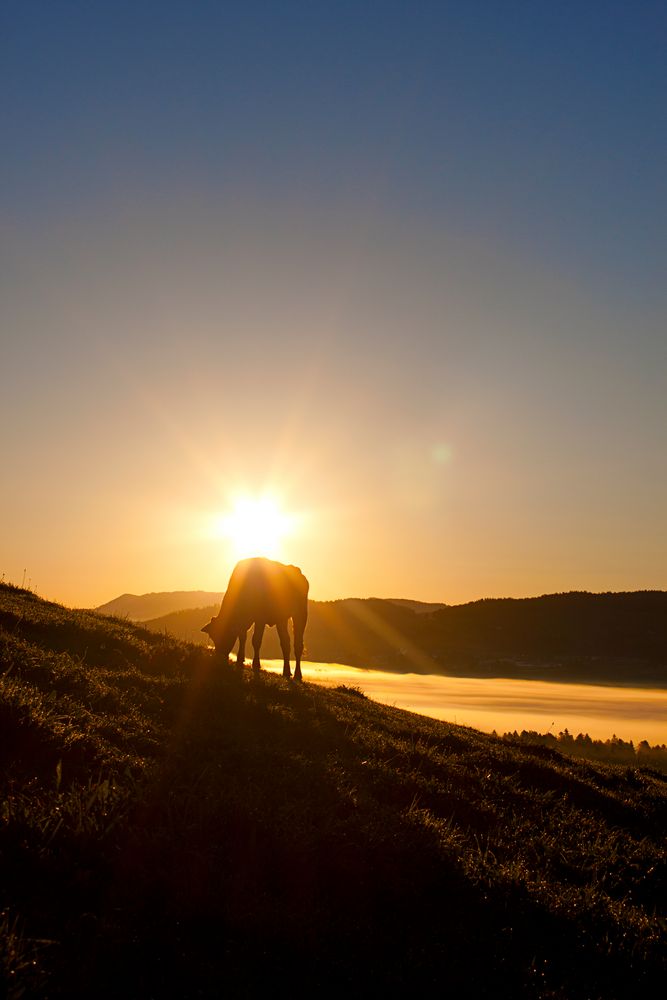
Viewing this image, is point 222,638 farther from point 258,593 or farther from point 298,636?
point 298,636

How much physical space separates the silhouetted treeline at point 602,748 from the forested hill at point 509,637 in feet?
162

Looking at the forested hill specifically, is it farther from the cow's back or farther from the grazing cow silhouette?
the cow's back

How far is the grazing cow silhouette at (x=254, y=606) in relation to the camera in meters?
19.2

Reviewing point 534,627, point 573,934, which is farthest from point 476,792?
point 534,627

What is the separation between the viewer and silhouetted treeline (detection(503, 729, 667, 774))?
30.6m

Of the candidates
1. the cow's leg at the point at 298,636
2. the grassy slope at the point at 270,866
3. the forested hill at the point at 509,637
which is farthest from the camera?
the forested hill at the point at 509,637

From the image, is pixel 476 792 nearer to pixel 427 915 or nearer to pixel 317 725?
pixel 317 725

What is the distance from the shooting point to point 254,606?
19922 mm

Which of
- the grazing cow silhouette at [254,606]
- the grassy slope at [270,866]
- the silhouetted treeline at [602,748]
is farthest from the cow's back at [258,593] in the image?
the silhouetted treeline at [602,748]

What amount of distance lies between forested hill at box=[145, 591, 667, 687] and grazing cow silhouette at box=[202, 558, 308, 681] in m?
63.2

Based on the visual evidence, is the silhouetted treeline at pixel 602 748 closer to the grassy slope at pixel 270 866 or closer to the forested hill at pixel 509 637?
the grassy slope at pixel 270 866

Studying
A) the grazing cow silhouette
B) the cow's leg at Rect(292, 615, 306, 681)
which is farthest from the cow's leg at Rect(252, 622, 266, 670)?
the cow's leg at Rect(292, 615, 306, 681)

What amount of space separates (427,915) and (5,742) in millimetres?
4657

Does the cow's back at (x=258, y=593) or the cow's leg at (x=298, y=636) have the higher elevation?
the cow's back at (x=258, y=593)
